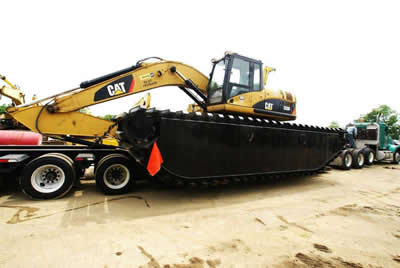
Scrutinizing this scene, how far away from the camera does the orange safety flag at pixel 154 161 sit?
3564mm

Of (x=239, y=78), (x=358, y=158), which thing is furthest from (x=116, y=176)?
(x=358, y=158)

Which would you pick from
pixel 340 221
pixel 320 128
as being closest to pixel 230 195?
pixel 340 221

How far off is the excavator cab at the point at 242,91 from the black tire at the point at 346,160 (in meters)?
5.88

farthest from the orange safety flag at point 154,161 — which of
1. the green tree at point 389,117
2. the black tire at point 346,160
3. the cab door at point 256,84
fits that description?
the green tree at point 389,117

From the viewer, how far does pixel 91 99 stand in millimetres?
4848

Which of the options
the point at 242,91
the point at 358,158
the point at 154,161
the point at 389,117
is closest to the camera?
the point at 154,161

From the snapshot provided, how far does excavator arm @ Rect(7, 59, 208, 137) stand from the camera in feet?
15.0

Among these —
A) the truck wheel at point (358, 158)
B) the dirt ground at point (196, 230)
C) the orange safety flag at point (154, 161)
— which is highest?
the orange safety flag at point (154, 161)

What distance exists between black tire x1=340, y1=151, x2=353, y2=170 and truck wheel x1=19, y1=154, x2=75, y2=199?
35.4ft

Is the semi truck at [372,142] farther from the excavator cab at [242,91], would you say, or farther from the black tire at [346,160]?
the excavator cab at [242,91]

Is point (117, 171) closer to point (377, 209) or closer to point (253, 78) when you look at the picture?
point (253, 78)

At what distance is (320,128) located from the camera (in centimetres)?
638

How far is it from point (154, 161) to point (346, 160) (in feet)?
32.5

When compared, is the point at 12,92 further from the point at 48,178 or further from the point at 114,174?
the point at 114,174
